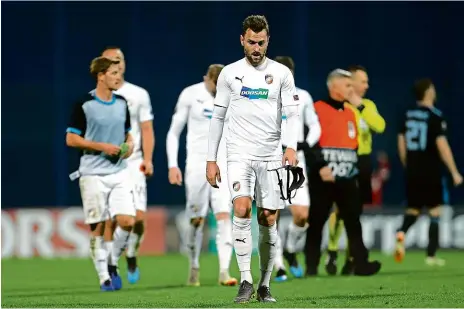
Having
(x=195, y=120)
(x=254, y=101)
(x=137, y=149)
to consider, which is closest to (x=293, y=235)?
(x=195, y=120)

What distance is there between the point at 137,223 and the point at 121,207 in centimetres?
184

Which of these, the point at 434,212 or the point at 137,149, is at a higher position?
the point at 137,149

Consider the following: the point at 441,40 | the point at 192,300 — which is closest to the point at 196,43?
the point at 441,40

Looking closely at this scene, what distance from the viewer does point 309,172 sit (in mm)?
14148

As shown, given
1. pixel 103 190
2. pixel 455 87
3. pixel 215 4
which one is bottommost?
pixel 103 190

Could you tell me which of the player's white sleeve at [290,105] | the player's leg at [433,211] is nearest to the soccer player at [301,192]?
the player's leg at [433,211]

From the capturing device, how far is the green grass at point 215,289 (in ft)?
33.4

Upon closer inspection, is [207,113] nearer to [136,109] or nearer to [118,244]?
[136,109]

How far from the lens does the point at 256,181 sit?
9.97 meters

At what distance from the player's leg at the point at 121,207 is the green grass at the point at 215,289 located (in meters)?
0.40

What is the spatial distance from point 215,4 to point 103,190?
1291cm

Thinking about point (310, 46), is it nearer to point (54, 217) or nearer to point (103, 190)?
point (54, 217)

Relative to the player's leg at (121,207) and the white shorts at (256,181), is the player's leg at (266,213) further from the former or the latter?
the player's leg at (121,207)

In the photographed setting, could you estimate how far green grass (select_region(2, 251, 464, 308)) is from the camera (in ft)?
33.4
